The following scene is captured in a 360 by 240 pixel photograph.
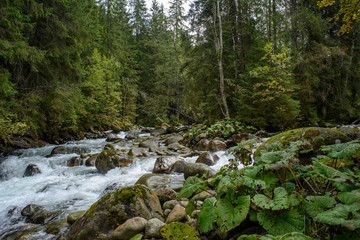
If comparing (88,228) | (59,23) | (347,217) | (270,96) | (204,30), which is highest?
(204,30)

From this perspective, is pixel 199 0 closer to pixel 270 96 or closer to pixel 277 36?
pixel 277 36

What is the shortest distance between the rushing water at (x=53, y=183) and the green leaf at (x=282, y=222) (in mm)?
3225

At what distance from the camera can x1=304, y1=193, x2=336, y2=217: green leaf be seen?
1.34 meters

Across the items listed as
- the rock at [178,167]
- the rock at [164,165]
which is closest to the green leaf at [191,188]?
the rock at [178,167]

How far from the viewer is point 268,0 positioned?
13.6 meters

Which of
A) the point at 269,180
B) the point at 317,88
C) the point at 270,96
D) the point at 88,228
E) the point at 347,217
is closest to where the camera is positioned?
the point at 347,217

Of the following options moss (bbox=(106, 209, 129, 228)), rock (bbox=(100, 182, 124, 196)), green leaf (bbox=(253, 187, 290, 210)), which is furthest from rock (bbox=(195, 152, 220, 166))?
green leaf (bbox=(253, 187, 290, 210))

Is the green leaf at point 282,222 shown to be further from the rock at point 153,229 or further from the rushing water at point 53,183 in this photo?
the rushing water at point 53,183

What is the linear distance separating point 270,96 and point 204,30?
7.00 metres

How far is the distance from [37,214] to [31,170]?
3449mm

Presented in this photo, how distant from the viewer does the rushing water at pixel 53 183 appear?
402 centimetres

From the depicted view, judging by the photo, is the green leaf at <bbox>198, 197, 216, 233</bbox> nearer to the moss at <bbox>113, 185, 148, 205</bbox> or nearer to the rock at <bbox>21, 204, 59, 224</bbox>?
the moss at <bbox>113, 185, 148, 205</bbox>

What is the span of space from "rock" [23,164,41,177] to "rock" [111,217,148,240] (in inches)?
224

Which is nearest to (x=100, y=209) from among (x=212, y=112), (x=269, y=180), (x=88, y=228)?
(x=88, y=228)
